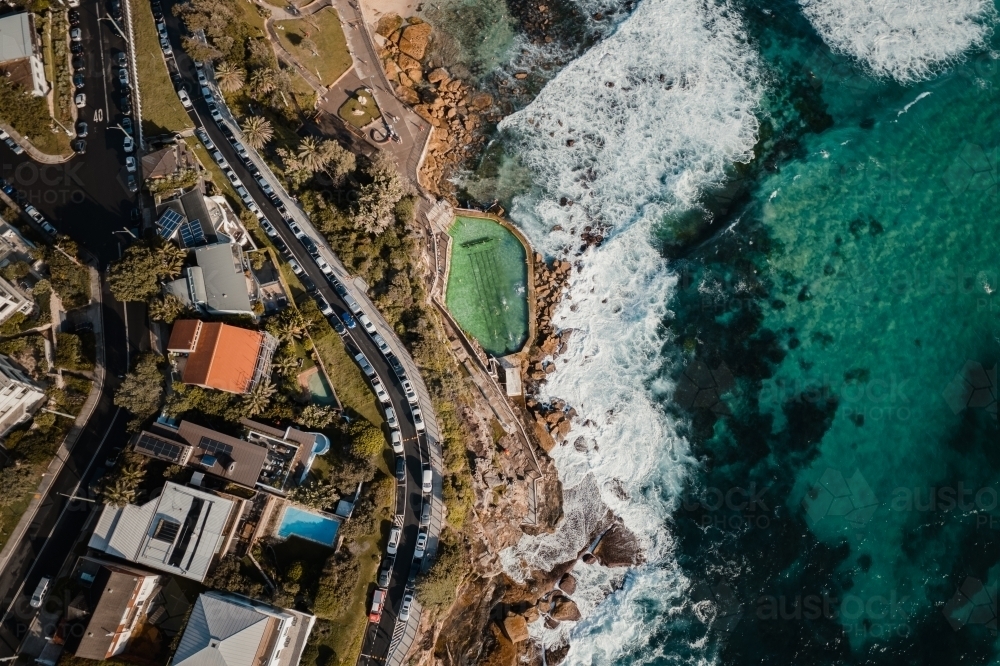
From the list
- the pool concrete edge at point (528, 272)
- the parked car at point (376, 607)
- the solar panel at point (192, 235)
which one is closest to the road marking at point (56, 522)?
the solar panel at point (192, 235)

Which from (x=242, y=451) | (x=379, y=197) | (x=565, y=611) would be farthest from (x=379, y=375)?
(x=565, y=611)

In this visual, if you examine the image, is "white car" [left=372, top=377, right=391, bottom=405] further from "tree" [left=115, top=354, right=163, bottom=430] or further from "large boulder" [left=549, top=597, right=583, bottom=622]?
"large boulder" [left=549, top=597, right=583, bottom=622]

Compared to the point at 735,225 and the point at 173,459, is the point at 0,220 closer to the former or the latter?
the point at 173,459

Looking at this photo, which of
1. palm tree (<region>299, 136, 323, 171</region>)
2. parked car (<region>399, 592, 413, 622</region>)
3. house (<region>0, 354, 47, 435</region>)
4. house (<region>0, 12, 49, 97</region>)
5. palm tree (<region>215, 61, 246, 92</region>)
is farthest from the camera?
palm tree (<region>215, 61, 246, 92</region>)

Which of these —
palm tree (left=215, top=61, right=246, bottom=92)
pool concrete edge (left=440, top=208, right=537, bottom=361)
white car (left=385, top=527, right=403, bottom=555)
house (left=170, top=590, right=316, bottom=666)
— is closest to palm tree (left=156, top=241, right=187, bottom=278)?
palm tree (left=215, top=61, right=246, bottom=92)

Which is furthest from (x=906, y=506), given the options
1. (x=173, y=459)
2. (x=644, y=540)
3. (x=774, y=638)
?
(x=173, y=459)

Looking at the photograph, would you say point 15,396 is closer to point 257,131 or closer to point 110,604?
point 110,604
